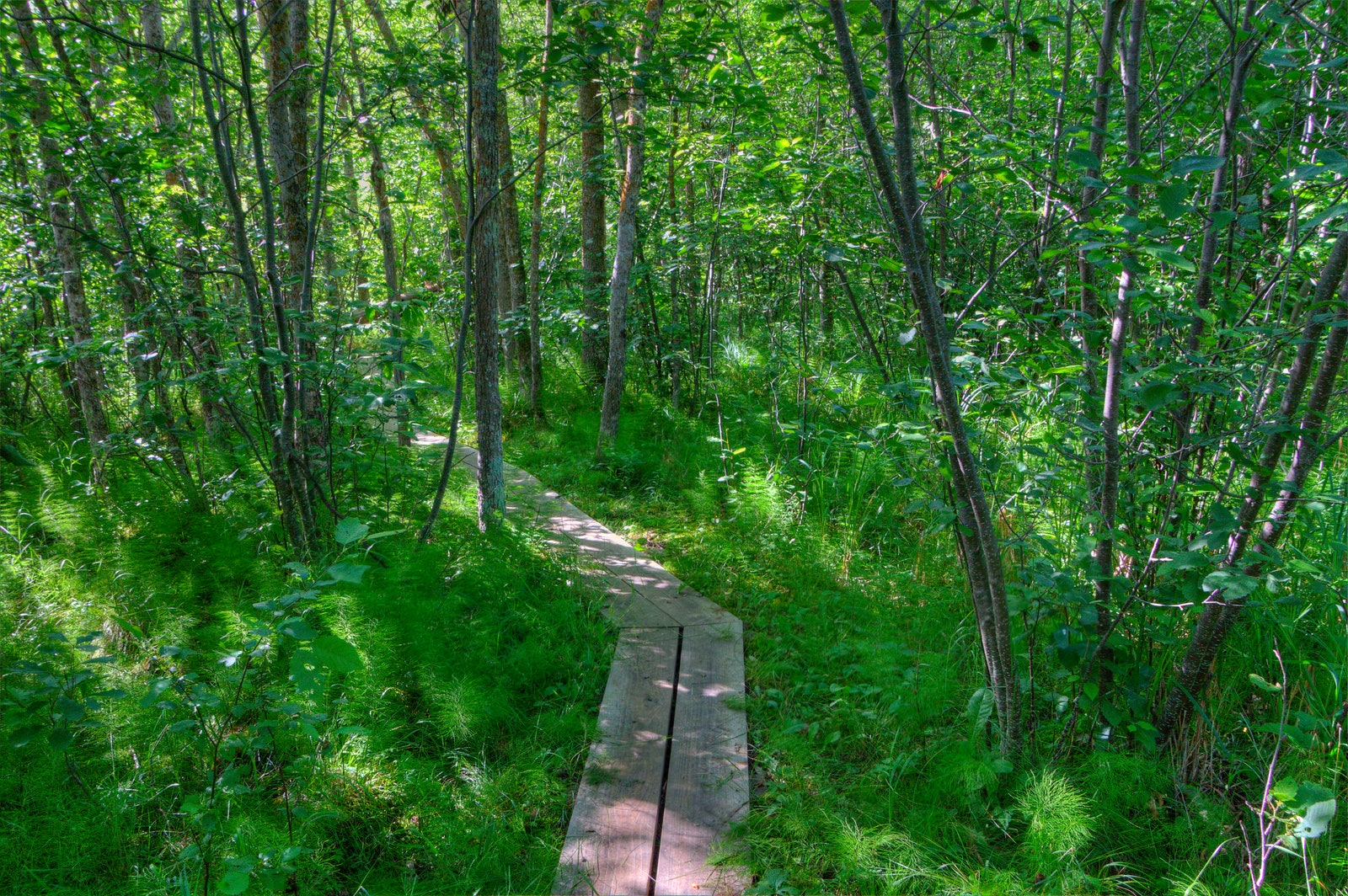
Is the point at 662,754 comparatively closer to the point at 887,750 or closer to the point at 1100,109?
the point at 887,750

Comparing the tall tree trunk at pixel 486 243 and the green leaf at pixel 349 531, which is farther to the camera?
the tall tree trunk at pixel 486 243

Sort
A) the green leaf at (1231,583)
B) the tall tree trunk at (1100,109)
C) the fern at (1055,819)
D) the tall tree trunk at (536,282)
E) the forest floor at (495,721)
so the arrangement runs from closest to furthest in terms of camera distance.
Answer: the green leaf at (1231,583), the tall tree trunk at (1100,109), the fern at (1055,819), the forest floor at (495,721), the tall tree trunk at (536,282)

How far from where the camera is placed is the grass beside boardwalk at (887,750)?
8.14 feet

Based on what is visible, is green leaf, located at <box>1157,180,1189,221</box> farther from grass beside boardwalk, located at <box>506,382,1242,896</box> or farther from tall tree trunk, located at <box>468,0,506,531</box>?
tall tree trunk, located at <box>468,0,506,531</box>

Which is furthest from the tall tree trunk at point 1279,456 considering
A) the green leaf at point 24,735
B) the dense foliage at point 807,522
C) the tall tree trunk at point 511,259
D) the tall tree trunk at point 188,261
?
the tall tree trunk at point 511,259

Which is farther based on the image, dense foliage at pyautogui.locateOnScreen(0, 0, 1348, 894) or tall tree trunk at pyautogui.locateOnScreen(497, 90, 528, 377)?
tall tree trunk at pyautogui.locateOnScreen(497, 90, 528, 377)

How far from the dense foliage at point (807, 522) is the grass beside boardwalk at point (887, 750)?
0.8 inches

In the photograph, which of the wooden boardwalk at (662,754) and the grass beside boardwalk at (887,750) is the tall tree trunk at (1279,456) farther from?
the wooden boardwalk at (662,754)

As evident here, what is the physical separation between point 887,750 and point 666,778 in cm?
97

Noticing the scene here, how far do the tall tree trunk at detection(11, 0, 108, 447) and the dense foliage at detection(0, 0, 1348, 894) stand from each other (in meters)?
0.07

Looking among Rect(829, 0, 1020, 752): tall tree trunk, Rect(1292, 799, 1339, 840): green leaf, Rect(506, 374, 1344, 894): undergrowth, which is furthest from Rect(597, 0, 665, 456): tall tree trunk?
Rect(1292, 799, 1339, 840): green leaf

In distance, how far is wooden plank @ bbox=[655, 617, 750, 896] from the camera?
8.47ft

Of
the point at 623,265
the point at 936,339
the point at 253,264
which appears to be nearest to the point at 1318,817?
the point at 936,339

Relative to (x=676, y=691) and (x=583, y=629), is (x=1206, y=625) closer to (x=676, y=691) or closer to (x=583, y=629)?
(x=676, y=691)
